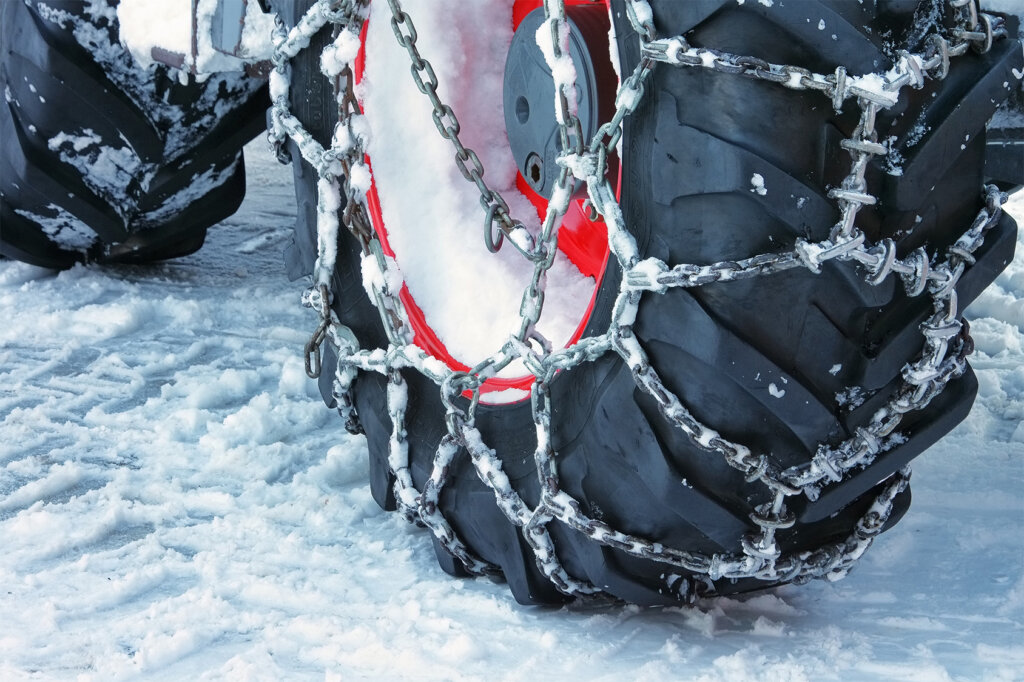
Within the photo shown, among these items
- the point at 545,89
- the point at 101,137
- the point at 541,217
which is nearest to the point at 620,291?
the point at 545,89

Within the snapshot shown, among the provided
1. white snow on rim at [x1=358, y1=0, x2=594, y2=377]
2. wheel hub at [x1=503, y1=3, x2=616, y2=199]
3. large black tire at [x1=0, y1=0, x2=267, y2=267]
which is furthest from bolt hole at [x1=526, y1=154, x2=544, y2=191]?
large black tire at [x1=0, y1=0, x2=267, y2=267]

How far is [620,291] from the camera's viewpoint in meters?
1.33

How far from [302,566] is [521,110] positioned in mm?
811

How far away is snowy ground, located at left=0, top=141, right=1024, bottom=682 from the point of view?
146 cm

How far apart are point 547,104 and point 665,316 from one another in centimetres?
49

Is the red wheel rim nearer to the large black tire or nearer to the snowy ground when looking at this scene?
the snowy ground

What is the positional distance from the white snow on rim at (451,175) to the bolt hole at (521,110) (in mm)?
209

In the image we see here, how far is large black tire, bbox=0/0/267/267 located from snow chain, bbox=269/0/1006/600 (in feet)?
2.96

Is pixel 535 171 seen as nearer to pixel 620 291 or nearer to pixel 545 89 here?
pixel 545 89

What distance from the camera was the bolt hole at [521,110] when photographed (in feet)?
5.56

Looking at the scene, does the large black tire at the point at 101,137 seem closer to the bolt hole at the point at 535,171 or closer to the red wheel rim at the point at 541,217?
the red wheel rim at the point at 541,217

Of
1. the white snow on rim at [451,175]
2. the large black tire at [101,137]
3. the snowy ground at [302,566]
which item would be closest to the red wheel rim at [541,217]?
the white snow on rim at [451,175]

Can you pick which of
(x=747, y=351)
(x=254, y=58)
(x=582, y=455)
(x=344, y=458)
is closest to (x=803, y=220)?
(x=747, y=351)

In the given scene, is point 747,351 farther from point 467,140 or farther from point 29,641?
point 29,641
